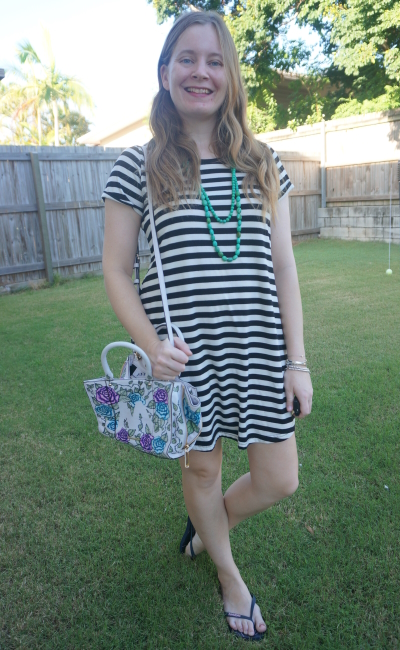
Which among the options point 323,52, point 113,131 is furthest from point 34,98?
point 323,52

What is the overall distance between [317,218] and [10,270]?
24.2 feet

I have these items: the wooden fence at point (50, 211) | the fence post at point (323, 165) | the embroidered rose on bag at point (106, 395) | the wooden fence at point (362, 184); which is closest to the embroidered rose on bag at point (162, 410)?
the embroidered rose on bag at point (106, 395)

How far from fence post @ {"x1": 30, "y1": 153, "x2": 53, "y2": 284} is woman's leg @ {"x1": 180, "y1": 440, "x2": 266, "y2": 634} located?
22.4 ft

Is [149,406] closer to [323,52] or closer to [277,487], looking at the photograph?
[277,487]

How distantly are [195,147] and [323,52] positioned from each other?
47.8 feet

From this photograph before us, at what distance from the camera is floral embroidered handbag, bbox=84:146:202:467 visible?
1.32m

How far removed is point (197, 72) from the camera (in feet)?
4.60

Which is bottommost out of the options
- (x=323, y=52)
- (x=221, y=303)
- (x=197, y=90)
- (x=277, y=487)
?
(x=277, y=487)

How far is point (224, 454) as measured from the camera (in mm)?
2732

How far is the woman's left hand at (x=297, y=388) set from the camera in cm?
152

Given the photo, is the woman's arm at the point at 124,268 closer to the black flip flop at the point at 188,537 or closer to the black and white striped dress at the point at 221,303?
the black and white striped dress at the point at 221,303

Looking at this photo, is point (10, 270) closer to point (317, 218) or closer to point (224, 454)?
point (224, 454)

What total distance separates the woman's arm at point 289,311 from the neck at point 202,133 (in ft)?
0.90

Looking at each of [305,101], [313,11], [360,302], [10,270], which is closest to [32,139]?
[305,101]
